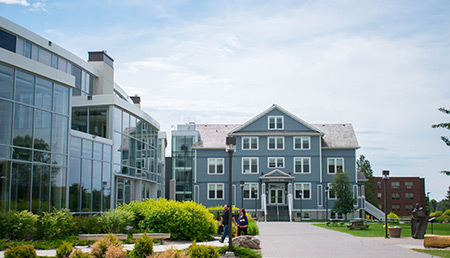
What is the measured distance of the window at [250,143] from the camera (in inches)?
2290

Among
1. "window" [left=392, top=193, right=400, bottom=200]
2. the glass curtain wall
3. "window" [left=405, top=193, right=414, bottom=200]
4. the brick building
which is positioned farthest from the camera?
"window" [left=392, top=193, right=400, bottom=200]

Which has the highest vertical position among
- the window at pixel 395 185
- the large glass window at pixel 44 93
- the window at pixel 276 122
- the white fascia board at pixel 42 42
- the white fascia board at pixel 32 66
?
the white fascia board at pixel 42 42

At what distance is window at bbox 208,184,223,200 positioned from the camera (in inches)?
2307

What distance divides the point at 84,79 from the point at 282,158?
3025 centimetres

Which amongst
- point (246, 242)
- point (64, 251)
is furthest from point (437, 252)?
point (64, 251)

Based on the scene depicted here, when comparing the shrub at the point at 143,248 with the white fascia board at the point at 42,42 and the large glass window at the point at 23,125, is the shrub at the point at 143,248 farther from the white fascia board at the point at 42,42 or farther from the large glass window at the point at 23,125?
the white fascia board at the point at 42,42

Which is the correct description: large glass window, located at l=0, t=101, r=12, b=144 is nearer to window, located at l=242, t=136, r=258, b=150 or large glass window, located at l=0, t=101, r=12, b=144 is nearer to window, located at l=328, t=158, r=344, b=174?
window, located at l=242, t=136, r=258, b=150

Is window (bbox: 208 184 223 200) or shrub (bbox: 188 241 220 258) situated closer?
shrub (bbox: 188 241 220 258)

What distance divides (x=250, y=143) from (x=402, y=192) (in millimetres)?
47300

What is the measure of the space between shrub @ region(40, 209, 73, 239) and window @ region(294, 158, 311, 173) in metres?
39.4

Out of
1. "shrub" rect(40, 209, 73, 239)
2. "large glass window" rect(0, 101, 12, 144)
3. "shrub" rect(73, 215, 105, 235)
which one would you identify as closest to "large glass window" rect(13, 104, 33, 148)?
"large glass window" rect(0, 101, 12, 144)

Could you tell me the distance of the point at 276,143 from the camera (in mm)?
58219

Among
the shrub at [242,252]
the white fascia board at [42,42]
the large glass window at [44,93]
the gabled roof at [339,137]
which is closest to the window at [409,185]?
the gabled roof at [339,137]

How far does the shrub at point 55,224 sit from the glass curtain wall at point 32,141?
5.09 ft
